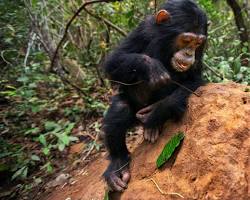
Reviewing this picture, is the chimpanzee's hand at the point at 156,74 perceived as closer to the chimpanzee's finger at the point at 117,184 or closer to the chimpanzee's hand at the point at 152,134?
the chimpanzee's hand at the point at 152,134

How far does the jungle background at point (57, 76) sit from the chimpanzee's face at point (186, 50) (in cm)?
126

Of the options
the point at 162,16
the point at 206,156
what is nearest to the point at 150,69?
the point at 162,16

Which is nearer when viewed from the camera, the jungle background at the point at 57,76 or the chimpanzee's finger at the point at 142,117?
the chimpanzee's finger at the point at 142,117

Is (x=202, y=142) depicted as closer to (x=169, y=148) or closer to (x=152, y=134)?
(x=169, y=148)

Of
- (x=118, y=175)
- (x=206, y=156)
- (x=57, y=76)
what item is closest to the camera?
(x=206, y=156)

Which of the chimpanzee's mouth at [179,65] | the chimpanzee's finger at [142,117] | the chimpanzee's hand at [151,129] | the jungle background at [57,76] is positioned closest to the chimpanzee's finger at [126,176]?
the chimpanzee's hand at [151,129]

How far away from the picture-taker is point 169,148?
2.99 meters

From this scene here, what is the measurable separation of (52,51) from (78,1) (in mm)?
1108

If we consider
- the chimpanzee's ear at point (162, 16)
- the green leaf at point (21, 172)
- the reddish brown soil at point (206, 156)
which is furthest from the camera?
the green leaf at point (21, 172)

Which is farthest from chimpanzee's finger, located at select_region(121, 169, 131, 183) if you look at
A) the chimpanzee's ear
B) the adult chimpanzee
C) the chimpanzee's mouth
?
the chimpanzee's ear

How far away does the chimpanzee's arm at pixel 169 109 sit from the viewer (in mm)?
3125

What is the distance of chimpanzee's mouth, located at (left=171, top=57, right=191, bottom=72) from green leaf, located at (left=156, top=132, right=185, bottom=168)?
0.68m

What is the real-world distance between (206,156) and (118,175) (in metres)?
0.88

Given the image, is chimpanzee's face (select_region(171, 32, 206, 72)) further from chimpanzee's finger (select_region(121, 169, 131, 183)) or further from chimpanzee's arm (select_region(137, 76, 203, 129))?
chimpanzee's finger (select_region(121, 169, 131, 183))
